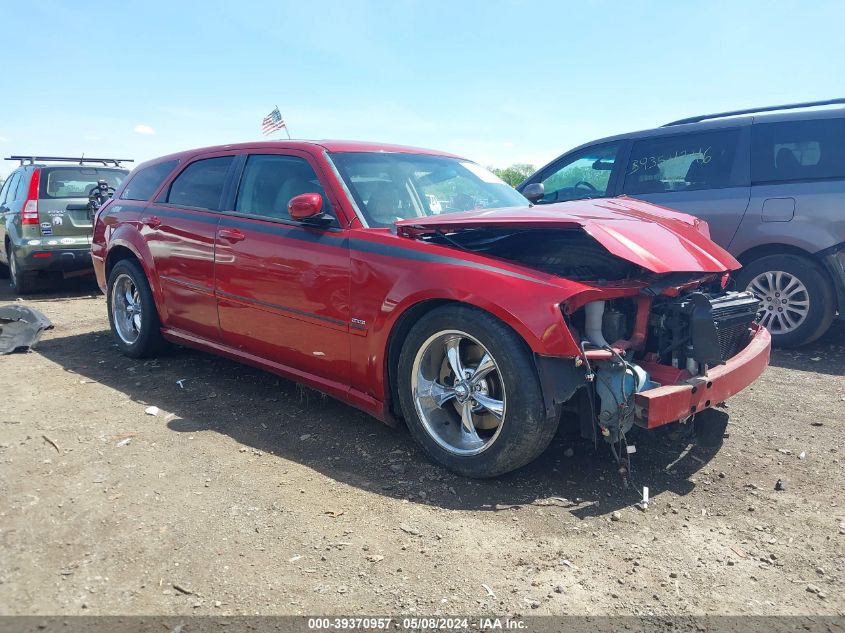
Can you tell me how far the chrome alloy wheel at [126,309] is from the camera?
17.8 ft

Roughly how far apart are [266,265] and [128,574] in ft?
6.62

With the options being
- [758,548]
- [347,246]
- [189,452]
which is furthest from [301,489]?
[758,548]

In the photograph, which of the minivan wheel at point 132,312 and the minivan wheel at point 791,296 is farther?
the minivan wheel at point 791,296

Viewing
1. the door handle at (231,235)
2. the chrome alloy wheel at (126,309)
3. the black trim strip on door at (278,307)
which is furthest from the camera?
the chrome alloy wheel at (126,309)

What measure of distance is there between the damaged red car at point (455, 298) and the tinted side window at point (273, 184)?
1 cm

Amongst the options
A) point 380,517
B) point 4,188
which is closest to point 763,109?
point 380,517

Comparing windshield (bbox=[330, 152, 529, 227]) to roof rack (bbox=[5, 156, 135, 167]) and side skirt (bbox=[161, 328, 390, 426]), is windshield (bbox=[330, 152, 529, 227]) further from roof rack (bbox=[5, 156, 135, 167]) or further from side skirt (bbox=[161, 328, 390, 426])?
roof rack (bbox=[5, 156, 135, 167])

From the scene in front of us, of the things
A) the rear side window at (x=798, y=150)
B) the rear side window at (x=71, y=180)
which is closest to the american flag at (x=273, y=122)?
the rear side window at (x=71, y=180)

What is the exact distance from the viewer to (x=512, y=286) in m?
2.92

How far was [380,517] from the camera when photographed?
2824 millimetres

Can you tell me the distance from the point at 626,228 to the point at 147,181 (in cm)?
402

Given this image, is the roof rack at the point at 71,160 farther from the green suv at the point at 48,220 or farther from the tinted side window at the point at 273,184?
the tinted side window at the point at 273,184

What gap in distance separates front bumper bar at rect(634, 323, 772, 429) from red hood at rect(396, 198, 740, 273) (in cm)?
49

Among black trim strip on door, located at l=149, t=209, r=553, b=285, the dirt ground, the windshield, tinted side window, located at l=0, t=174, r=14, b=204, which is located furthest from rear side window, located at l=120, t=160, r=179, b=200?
tinted side window, located at l=0, t=174, r=14, b=204
